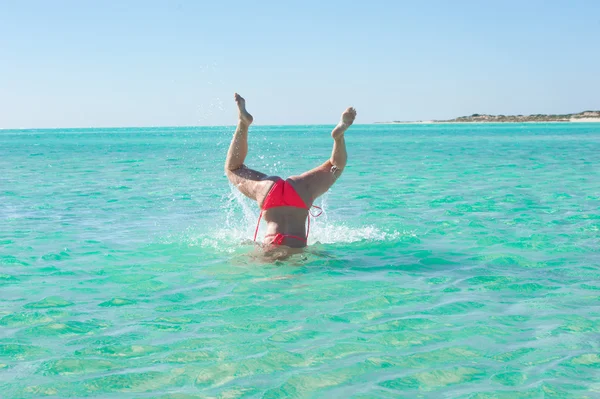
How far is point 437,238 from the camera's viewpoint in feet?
29.6

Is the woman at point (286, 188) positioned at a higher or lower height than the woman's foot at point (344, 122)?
lower

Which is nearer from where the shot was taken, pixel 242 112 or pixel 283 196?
pixel 283 196

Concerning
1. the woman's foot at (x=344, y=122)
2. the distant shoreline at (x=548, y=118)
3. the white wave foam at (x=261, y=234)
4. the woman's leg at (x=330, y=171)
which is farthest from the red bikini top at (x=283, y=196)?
the distant shoreline at (x=548, y=118)

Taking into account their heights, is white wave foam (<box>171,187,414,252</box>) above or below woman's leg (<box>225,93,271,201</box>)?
below

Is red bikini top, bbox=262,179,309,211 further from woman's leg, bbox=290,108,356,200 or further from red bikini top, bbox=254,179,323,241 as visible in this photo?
woman's leg, bbox=290,108,356,200

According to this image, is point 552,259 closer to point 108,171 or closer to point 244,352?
point 244,352

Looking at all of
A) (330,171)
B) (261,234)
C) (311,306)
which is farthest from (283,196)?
(311,306)

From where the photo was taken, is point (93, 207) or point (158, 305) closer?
point (158, 305)

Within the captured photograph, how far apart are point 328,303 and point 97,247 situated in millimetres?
3955

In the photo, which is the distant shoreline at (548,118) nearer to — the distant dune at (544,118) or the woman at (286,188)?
the distant dune at (544,118)

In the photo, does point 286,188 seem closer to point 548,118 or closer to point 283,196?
point 283,196

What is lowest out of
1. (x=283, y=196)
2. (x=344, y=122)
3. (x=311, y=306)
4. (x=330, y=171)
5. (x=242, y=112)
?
(x=311, y=306)

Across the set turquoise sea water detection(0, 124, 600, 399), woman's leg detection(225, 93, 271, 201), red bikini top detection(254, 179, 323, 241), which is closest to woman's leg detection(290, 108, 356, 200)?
red bikini top detection(254, 179, 323, 241)

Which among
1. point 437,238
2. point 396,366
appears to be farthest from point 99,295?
point 437,238
